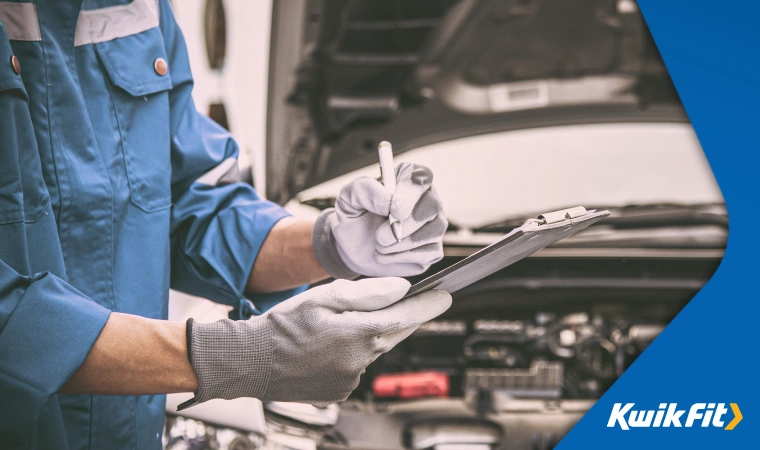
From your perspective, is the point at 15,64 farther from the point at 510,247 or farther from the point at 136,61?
the point at 510,247

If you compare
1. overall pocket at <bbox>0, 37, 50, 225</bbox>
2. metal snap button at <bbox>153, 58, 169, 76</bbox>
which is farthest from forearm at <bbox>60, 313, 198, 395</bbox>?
metal snap button at <bbox>153, 58, 169, 76</bbox>

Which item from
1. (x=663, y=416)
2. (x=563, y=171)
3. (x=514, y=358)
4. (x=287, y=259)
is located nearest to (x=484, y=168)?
(x=563, y=171)

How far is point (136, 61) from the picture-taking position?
99 centimetres

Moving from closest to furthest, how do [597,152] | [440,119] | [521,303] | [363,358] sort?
1. [363,358]
2. [521,303]
3. [597,152]
4. [440,119]

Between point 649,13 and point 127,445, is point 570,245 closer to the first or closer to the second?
point 649,13

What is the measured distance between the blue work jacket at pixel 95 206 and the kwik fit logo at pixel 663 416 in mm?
928

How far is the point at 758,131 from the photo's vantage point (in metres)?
1.70

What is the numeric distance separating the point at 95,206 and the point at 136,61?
0.22 meters

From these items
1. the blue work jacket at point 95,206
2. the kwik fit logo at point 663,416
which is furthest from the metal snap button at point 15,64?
the kwik fit logo at point 663,416

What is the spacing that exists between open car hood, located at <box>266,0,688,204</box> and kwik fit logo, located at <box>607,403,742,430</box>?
0.74 meters

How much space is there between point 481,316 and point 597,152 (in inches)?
21.4

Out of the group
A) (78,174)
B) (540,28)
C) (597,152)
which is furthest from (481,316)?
(78,174)

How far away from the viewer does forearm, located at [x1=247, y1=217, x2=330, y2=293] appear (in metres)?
1.07

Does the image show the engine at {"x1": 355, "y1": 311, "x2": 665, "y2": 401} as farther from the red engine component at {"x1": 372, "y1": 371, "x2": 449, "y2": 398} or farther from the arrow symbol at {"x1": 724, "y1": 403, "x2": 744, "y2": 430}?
the arrow symbol at {"x1": 724, "y1": 403, "x2": 744, "y2": 430}
